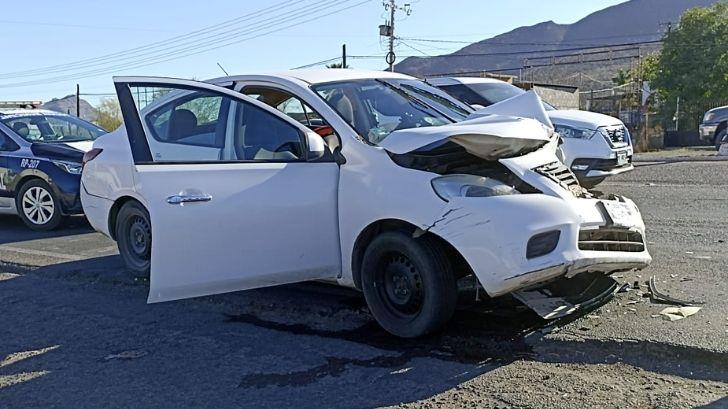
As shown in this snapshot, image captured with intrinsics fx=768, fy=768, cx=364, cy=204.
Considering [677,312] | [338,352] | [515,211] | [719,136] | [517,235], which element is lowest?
[338,352]

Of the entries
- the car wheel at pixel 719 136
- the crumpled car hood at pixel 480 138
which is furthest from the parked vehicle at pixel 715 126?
the crumpled car hood at pixel 480 138

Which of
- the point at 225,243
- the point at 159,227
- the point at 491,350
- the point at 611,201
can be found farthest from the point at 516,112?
the point at 159,227

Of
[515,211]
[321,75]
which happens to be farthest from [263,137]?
[515,211]

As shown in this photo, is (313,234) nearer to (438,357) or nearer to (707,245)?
(438,357)

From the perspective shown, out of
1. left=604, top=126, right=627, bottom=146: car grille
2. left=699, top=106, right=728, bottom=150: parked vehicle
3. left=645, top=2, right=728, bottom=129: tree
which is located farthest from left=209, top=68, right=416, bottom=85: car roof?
left=645, top=2, right=728, bottom=129: tree

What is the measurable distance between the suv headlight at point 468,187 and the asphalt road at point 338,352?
3.16 ft

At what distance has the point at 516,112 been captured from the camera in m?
5.82

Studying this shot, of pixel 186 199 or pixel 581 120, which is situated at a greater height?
pixel 581 120

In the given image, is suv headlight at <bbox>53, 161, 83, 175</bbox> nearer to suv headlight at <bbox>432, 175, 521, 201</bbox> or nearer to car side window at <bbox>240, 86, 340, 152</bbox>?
Result: car side window at <bbox>240, 86, 340, 152</bbox>

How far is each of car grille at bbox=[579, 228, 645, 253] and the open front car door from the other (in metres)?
1.61

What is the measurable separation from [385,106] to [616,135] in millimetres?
6306

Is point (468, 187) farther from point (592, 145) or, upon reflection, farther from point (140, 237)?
point (592, 145)

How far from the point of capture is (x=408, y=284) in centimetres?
489

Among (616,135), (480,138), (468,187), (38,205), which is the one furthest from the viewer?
(616,135)
